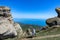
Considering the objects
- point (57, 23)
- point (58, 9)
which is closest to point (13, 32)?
point (57, 23)

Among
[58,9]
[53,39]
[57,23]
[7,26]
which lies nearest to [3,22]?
[7,26]

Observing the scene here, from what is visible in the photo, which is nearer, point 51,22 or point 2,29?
point 2,29

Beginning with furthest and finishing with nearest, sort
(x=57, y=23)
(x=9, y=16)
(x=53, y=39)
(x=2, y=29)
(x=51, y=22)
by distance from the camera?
(x=51, y=22), (x=57, y=23), (x=9, y=16), (x=53, y=39), (x=2, y=29)

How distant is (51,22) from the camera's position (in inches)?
3337

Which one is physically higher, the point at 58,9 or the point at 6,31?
the point at 58,9

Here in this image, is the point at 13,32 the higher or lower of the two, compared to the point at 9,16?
lower

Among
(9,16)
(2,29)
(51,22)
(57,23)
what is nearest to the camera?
(2,29)

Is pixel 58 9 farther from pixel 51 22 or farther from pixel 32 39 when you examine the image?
pixel 32 39

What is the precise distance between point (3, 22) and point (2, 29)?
2.83 meters

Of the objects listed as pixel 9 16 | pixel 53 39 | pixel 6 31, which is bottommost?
pixel 53 39

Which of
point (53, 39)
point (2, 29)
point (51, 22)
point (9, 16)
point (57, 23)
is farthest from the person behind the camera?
point (51, 22)

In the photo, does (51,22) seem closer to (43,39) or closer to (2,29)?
(43,39)

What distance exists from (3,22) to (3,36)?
3475 mm

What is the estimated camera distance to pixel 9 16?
199 feet
